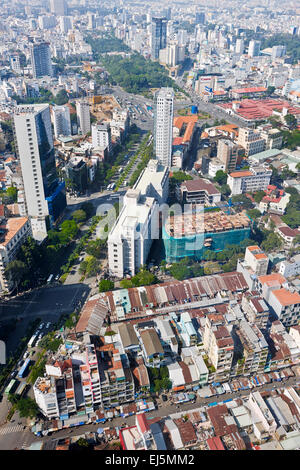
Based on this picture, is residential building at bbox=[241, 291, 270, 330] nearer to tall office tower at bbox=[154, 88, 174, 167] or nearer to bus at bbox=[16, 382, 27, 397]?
bus at bbox=[16, 382, 27, 397]

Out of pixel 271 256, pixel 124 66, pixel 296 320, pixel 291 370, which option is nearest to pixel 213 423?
pixel 291 370

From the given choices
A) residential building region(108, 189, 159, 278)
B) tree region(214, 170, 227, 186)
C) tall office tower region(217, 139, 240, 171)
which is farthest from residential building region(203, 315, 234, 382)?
tall office tower region(217, 139, 240, 171)

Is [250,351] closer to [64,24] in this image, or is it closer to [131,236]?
[131,236]

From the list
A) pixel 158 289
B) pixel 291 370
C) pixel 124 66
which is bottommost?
pixel 291 370

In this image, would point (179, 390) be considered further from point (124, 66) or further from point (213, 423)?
point (124, 66)

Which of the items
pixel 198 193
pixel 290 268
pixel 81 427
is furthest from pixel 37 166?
pixel 290 268
